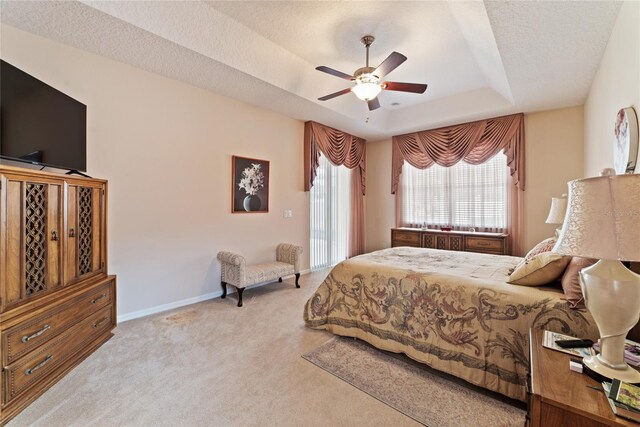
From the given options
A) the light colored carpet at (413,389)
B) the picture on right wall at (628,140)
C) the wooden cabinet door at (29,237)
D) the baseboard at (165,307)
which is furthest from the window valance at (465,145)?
the wooden cabinet door at (29,237)

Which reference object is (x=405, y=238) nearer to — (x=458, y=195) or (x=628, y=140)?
(x=458, y=195)

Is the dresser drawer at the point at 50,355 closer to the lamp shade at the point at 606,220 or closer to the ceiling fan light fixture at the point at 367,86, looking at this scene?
the lamp shade at the point at 606,220

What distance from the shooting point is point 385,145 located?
6.07 m

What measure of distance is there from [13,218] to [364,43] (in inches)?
134

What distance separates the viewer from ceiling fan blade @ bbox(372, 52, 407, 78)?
2480 millimetres

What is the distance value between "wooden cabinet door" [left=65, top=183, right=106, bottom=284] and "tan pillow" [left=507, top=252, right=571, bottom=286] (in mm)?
3304

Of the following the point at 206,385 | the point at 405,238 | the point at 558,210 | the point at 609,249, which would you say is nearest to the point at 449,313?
the point at 609,249

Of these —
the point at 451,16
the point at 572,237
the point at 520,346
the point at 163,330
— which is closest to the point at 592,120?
the point at 451,16

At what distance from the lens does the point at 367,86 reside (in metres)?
2.91

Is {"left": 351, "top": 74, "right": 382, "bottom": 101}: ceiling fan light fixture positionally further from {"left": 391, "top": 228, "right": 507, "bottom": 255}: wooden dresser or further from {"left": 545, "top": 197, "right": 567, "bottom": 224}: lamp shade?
{"left": 391, "top": 228, "right": 507, "bottom": 255}: wooden dresser

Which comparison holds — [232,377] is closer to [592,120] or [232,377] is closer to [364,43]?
[364,43]

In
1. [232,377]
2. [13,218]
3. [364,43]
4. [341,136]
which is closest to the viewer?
[13,218]

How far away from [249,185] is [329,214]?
78.6 inches

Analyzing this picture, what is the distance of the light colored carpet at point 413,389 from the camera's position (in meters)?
1.67
